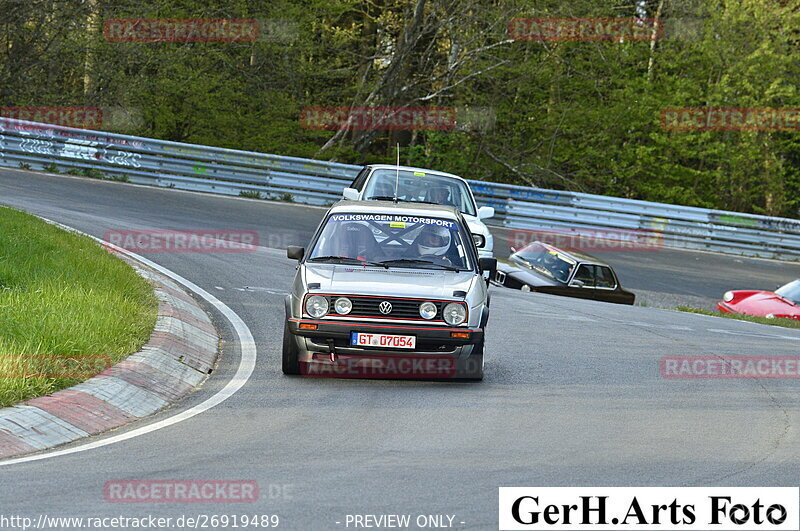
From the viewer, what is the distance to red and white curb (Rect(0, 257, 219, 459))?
667cm

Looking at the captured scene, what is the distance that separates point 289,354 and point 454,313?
151cm

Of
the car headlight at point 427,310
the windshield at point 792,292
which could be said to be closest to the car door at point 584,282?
the windshield at point 792,292

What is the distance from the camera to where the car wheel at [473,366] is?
29.8 feet

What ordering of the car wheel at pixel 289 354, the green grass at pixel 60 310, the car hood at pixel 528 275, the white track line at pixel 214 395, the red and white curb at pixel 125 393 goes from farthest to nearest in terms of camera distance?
1. the car hood at pixel 528 275
2. the car wheel at pixel 289 354
3. the green grass at pixel 60 310
4. the red and white curb at pixel 125 393
5. the white track line at pixel 214 395

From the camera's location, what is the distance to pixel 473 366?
920 centimetres

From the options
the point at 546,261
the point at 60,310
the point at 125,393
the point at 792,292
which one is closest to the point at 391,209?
the point at 60,310

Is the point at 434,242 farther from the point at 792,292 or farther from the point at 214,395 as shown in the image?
the point at 792,292

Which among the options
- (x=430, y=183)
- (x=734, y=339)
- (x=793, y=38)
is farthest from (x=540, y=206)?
(x=793, y=38)

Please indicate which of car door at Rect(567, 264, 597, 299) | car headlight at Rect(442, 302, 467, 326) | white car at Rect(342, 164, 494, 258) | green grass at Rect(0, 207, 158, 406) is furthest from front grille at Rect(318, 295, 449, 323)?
car door at Rect(567, 264, 597, 299)

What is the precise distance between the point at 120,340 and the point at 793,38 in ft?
108

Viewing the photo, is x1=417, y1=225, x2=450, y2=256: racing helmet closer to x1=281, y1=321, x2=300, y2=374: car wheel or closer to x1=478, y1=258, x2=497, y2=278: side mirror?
x1=478, y1=258, x2=497, y2=278: side mirror

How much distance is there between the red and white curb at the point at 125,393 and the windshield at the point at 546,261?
33.2ft

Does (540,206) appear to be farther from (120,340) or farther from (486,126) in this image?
(120,340)

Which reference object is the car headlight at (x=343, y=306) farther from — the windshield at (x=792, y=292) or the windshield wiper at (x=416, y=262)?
the windshield at (x=792, y=292)
